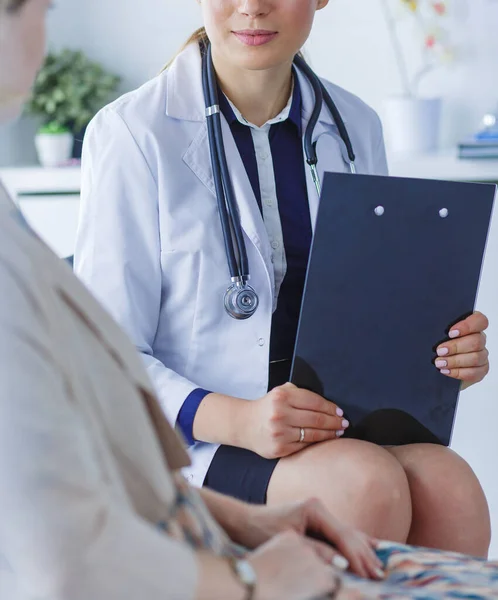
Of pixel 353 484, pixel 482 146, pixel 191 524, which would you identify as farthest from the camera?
pixel 482 146

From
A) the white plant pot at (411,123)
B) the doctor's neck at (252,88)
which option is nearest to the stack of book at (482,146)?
the white plant pot at (411,123)

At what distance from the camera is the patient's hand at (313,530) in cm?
90

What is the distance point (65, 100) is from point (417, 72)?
1137 mm

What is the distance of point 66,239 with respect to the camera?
280 centimetres

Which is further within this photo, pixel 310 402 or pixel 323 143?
pixel 323 143

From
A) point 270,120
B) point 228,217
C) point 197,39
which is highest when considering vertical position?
point 197,39

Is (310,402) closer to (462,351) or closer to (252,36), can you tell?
(462,351)

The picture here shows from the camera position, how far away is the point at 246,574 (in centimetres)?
69

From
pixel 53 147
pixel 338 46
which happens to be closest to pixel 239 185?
pixel 53 147

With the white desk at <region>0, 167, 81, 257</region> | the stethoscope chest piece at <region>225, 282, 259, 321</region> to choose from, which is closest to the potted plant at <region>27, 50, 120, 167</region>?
the white desk at <region>0, 167, 81, 257</region>

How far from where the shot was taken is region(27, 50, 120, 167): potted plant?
304 centimetres

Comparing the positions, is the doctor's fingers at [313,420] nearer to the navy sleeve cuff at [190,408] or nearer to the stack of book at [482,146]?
the navy sleeve cuff at [190,408]

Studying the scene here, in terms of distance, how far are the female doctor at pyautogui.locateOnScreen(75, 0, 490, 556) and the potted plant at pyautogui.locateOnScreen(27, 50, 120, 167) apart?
1549 mm

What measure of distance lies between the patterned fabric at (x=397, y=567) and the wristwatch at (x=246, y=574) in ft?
0.14
